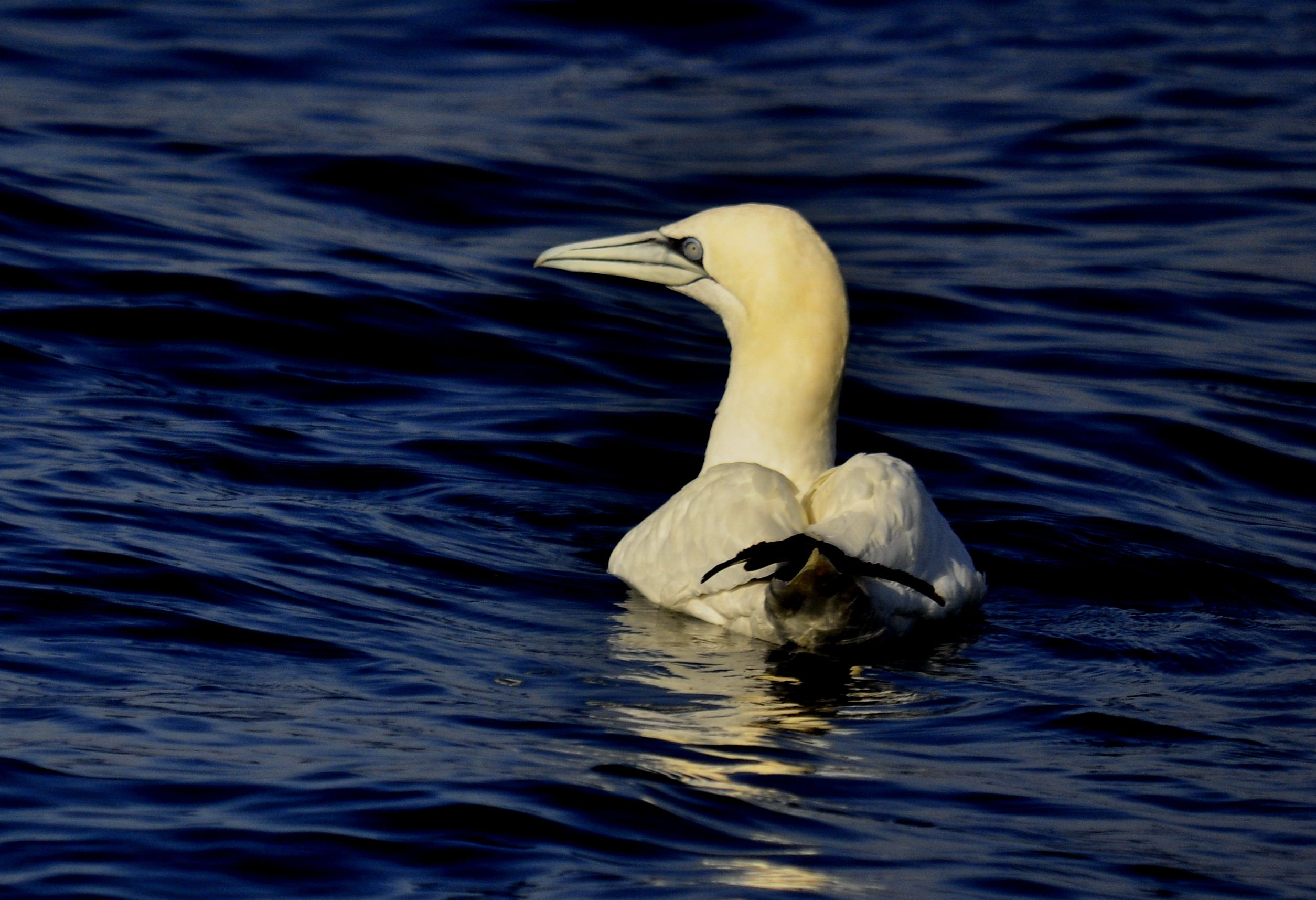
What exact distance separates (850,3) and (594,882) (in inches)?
718

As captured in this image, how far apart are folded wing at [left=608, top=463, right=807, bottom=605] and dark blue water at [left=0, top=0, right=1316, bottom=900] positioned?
19cm

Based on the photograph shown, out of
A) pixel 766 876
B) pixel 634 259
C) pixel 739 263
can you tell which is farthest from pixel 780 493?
pixel 766 876

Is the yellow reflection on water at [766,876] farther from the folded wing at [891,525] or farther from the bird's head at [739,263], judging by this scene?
the bird's head at [739,263]

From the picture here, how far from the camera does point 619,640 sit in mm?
6980

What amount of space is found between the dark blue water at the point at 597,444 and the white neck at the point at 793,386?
0.84m

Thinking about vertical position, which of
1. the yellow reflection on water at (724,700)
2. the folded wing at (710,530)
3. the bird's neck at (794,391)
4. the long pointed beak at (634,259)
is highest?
the long pointed beak at (634,259)

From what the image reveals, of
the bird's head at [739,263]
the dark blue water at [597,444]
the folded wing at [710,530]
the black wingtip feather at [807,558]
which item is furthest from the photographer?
the bird's head at [739,263]

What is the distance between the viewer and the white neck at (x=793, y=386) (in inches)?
307

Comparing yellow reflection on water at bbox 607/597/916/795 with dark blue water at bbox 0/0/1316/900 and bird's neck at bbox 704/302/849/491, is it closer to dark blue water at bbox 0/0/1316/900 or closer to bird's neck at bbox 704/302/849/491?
dark blue water at bbox 0/0/1316/900

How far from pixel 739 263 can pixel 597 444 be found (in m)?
2.07

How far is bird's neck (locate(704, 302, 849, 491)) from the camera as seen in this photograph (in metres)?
7.80

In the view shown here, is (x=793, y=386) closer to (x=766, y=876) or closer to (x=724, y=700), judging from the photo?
(x=724, y=700)

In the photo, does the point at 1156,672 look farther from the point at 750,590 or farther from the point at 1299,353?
the point at 1299,353

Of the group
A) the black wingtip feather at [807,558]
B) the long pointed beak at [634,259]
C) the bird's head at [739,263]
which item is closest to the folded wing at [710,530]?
the black wingtip feather at [807,558]
